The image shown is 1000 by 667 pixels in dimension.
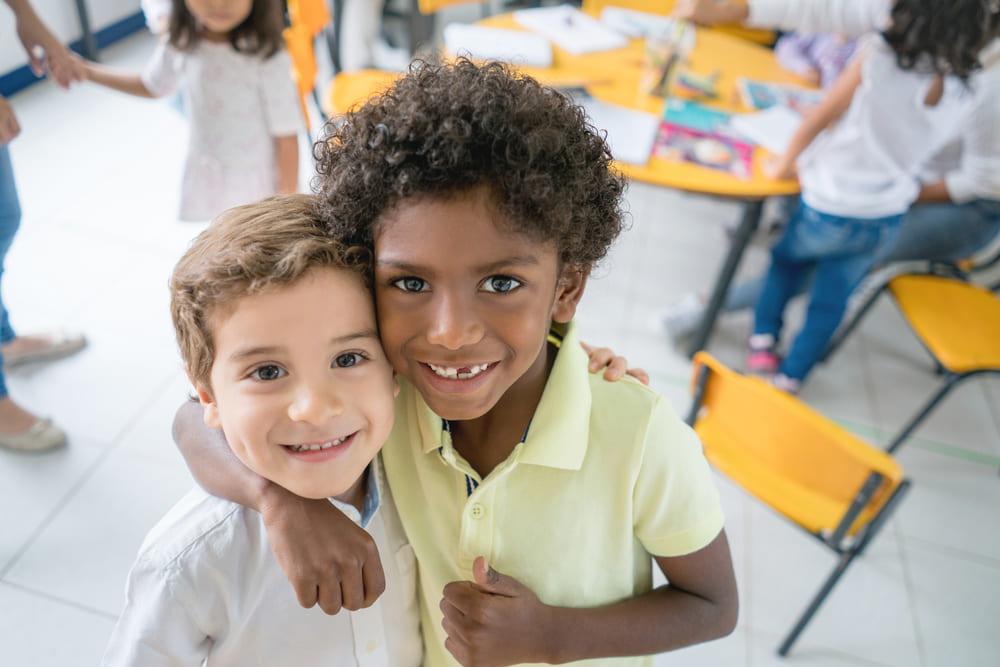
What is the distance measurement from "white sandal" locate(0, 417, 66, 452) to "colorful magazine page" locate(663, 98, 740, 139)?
2.02m

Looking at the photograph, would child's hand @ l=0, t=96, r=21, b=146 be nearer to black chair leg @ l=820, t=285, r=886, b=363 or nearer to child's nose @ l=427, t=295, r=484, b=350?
child's nose @ l=427, t=295, r=484, b=350

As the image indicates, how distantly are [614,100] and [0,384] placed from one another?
1.95 metres

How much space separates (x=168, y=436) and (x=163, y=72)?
104cm

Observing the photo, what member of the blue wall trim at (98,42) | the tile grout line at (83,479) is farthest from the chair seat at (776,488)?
the blue wall trim at (98,42)

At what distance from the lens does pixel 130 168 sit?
310cm

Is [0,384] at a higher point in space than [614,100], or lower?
lower

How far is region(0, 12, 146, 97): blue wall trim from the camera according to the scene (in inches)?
135

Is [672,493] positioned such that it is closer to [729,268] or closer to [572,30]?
[729,268]

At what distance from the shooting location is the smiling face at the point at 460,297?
62 centimetres

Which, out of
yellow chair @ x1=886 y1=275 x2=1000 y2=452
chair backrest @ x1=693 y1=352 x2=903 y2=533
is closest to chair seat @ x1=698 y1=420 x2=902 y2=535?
chair backrest @ x1=693 y1=352 x2=903 y2=533

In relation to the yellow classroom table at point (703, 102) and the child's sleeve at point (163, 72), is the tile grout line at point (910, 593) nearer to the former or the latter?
the yellow classroom table at point (703, 102)

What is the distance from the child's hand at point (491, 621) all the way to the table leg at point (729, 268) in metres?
1.55

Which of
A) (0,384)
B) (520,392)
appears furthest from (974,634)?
(0,384)

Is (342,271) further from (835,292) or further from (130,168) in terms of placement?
(130,168)
